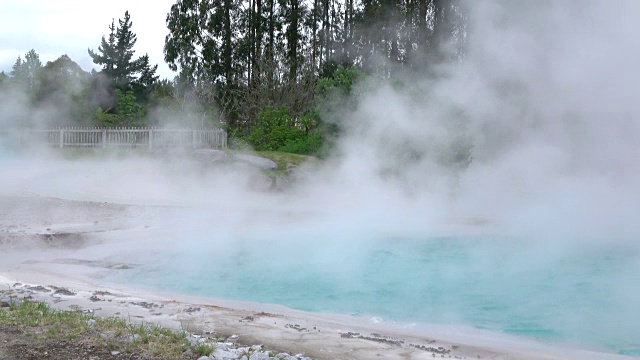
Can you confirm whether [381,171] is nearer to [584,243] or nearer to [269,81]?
[584,243]

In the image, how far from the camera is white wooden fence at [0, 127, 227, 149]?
68.6ft

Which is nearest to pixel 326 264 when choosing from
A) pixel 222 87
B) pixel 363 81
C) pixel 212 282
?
pixel 212 282

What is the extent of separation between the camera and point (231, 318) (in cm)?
610

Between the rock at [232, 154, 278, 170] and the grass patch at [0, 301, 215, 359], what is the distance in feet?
37.6

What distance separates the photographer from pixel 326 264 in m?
9.79

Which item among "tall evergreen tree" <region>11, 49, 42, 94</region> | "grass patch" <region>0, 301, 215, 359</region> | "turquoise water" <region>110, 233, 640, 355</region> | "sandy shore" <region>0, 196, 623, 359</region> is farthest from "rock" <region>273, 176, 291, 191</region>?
"tall evergreen tree" <region>11, 49, 42, 94</region>

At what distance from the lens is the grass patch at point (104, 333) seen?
449 cm

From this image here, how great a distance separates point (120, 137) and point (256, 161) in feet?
20.8

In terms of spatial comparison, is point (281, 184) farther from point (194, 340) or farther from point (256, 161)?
point (194, 340)

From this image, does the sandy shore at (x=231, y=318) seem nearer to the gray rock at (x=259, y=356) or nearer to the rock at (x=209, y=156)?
the gray rock at (x=259, y=356)

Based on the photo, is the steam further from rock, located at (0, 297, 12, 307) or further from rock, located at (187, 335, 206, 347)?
rock, located at (187, 335, 206, 347)

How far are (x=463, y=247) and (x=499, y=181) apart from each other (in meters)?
3.86

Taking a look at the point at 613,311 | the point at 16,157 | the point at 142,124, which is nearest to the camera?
the point at 613,311

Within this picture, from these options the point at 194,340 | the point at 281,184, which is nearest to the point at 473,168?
the point at 281,184
